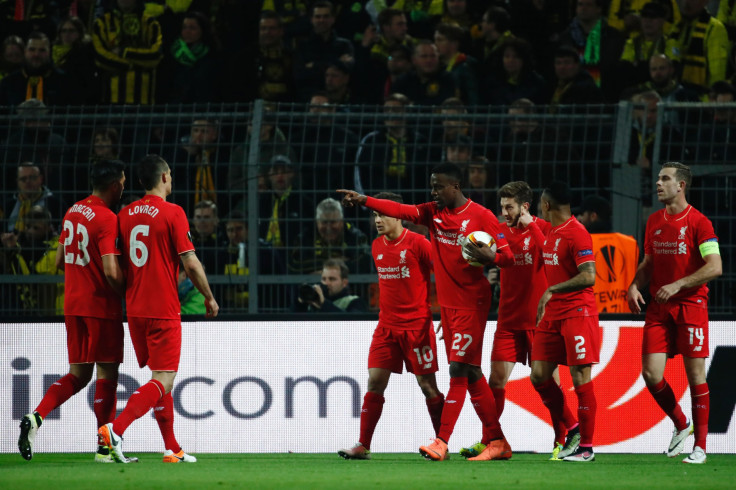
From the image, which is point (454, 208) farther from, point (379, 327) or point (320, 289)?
point (320, 289)

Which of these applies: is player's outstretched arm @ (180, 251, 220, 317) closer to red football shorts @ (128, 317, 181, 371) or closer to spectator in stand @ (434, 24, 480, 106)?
red football shorts @ (128, 317, 181, 371)

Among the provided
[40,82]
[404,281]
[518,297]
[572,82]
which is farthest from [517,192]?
[40,82]

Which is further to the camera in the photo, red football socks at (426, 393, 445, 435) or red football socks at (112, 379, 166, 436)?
red football socks at (426, 393, 445, 435)

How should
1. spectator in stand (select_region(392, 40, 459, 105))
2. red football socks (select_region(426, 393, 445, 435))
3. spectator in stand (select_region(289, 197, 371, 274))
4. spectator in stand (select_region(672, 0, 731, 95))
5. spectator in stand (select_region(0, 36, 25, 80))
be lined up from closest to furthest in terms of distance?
red football socks (select_region(426, 393, 445, 435)) → spectator in stand (select_region(289, 197, 371, 274)) → spectator in stand (select_region(392, 40, 459, 105)) → spectator in stand (select_region(672, 0, 731, 95)) → spectator in stand (select_region(0, 36, 25, 80))

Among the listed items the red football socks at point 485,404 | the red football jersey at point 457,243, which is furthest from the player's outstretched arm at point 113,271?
the red football socks at point 485,404

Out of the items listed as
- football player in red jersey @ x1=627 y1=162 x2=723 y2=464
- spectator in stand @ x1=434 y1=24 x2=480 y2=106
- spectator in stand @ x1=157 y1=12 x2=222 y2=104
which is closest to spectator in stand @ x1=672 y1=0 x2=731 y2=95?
spectator in stand @ x1=434 y1=24 x2=480 y2=106

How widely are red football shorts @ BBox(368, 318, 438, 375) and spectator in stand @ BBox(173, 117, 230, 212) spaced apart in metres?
2.21

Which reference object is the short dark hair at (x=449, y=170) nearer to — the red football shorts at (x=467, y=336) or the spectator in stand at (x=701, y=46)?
the red football shorts at (x=467, y=336)

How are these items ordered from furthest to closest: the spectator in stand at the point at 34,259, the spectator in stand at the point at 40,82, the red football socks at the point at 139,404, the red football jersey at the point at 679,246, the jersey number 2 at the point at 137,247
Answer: the spectator in stand at the point at 40,82 → the spectator in stand at the point at 34,259 → the red football jersey at the point at 679,246 → the jersey number 2 at the point at 137,247 → the red football socks at the point at 139,404

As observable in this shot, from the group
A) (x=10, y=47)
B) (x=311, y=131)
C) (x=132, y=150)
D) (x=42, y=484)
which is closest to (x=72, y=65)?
(x=10, y=47)

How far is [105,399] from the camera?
310 inches

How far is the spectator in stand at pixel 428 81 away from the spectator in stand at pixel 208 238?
150 inches

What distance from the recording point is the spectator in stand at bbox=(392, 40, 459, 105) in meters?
12.5

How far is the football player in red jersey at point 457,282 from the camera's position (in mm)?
7691
